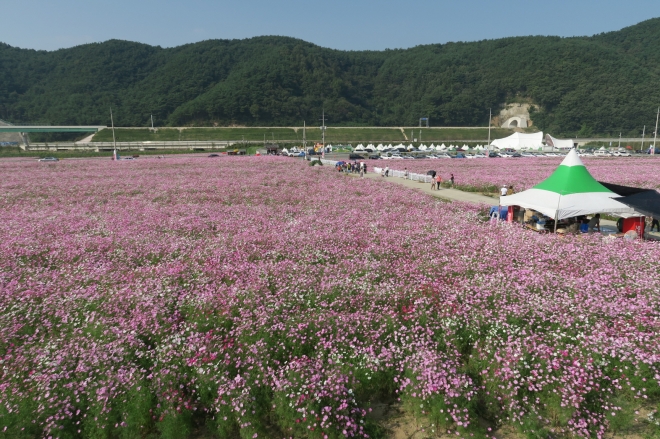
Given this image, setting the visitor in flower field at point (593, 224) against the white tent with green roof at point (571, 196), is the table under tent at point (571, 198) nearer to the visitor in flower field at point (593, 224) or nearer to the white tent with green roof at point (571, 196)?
the white tent with green roof at point (571, 196)

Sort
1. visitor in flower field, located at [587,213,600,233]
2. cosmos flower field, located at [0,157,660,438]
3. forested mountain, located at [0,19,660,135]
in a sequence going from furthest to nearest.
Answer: forested mountain, located at [0,19,660,135], visitor in flower field, located at [587,213,600,233], cosmos flower field, located at [0,157,660,438]

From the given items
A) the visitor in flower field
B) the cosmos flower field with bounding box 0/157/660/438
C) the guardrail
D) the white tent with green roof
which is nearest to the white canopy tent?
the guardrail

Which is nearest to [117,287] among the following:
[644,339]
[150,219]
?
[150,219]

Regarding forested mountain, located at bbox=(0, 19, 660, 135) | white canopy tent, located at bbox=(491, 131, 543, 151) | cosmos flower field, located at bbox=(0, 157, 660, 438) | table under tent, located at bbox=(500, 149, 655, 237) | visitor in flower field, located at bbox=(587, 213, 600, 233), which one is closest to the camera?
cosmos flower field, located at bbox=(0, 157, 660, 438)

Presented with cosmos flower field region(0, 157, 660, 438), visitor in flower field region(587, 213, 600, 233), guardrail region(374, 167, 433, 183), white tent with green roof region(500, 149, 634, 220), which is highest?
white tent with green roof region(500, 149, 634, 220)

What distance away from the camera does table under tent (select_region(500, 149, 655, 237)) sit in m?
12.0

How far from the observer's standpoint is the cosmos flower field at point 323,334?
4.88 m

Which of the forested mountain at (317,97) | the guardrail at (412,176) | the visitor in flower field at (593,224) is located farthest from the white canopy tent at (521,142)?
the visitor in flower field at (593,224)

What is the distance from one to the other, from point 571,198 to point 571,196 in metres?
0.10

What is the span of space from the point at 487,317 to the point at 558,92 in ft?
656

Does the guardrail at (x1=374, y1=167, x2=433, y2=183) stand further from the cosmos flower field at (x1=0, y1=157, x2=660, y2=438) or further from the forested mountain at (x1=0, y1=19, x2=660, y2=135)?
the forested mountain at (x1=0, y1=19, x2=660, y2=135)

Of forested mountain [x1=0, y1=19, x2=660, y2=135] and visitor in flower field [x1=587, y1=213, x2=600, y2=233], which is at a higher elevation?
forested mountain [x1=0, y1=19, x2=660, y2=135]

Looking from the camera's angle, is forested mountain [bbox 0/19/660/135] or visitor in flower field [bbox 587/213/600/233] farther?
forested mountain [bbox 0/19/660/135]

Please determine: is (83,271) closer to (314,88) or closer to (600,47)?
(314,88)
